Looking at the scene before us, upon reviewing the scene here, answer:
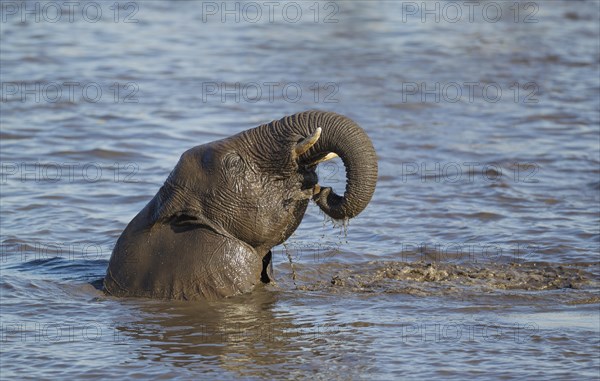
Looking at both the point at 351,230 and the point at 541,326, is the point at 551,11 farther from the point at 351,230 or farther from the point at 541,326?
the point at 541,326

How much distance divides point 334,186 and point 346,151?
209 inches

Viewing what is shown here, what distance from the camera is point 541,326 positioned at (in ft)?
31.6

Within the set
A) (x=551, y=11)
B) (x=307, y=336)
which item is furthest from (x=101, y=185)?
(x=551, y=11)

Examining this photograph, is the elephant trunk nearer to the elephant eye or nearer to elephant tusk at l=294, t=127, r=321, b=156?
elephant tusk at l=294, t=127, r=321, b=156

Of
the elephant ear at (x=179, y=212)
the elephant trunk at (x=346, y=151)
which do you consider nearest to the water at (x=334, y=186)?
the elephant ear at (x=179, y=212)

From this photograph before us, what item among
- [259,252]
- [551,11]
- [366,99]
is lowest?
[259,252]

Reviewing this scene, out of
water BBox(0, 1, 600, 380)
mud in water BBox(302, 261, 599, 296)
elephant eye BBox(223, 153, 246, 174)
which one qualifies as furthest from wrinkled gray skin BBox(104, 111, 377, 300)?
mud in water BBox(302, 261, 599, 296)

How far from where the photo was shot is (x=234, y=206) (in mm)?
9969

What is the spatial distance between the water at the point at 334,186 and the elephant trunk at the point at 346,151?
34.9 inches

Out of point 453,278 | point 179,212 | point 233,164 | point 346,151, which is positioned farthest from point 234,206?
point 453,278

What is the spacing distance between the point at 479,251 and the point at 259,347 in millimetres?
3682

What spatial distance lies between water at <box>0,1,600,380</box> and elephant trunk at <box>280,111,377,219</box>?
0.89 m

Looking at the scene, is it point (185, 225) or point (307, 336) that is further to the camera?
point (185, 225)

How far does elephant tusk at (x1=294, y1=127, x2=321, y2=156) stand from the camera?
9531 mm
